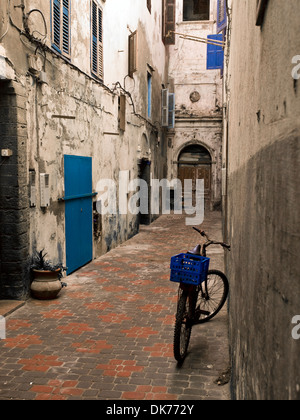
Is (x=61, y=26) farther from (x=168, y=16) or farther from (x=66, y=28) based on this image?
(x=168, y=16)

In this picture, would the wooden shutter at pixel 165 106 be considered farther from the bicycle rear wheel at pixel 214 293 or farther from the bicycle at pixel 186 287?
the bicycle at pixel 186 287

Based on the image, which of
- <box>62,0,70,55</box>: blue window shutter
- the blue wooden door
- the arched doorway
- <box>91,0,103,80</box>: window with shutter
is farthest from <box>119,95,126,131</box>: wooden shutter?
the arched doorway

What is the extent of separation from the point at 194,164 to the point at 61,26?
15147mm

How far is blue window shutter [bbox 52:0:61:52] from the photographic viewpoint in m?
7.23

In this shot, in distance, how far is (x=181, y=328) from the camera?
14.7ft

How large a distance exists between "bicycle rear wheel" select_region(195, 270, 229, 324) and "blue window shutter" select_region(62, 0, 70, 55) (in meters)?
4.96

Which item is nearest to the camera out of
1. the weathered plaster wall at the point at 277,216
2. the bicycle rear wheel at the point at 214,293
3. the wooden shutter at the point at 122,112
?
the weathered plaster wall at the point at 277,216

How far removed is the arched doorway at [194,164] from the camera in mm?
21906

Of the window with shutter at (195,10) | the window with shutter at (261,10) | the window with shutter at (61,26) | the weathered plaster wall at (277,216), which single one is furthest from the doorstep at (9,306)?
the window with shutter at (195,10)

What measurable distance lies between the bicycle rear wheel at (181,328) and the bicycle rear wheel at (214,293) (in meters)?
0.77

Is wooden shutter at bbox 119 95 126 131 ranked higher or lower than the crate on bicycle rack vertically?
higher

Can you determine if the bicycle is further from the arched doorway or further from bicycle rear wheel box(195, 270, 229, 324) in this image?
the arched doorway

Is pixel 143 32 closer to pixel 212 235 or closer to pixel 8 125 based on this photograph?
pixel 212 235

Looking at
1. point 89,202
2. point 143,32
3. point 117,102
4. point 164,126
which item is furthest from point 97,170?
point 164,126
